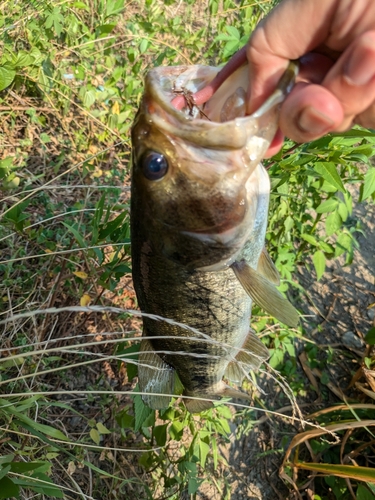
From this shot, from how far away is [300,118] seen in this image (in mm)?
1311

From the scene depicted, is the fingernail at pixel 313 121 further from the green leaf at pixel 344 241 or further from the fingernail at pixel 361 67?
the green leaf at pixel 344 241

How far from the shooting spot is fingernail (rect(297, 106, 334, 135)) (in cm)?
128

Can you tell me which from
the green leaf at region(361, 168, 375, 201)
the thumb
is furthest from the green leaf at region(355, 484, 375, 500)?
the thumb

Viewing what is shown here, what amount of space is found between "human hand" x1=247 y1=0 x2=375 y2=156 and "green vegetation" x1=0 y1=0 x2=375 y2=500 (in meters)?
0.70

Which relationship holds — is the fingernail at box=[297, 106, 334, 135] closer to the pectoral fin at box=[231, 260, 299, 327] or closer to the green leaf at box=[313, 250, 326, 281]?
the pectoral fin at box=[231, 260, 299, 327]

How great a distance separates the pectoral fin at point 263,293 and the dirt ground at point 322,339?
1778 mm

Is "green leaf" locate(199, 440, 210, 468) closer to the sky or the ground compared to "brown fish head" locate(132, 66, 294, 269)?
closer to the ground

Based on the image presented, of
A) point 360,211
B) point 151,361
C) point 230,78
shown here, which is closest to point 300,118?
point 230,78

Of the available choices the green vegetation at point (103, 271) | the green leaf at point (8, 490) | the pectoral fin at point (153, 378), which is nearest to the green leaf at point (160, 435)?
the green vegetation at point (103, 271)

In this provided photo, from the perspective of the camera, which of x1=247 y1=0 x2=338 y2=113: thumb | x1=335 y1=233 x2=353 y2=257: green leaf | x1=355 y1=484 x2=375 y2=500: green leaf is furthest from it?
x1=335 y1=233 x2=353 y2=257: green leaf

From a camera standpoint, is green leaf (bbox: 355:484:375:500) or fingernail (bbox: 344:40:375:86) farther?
green leaf (bbox: 355:484:375:500)

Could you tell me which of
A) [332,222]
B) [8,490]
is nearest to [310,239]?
[332,222]

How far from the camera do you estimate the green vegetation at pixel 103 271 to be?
251 centimetres

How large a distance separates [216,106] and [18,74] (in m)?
2.45
